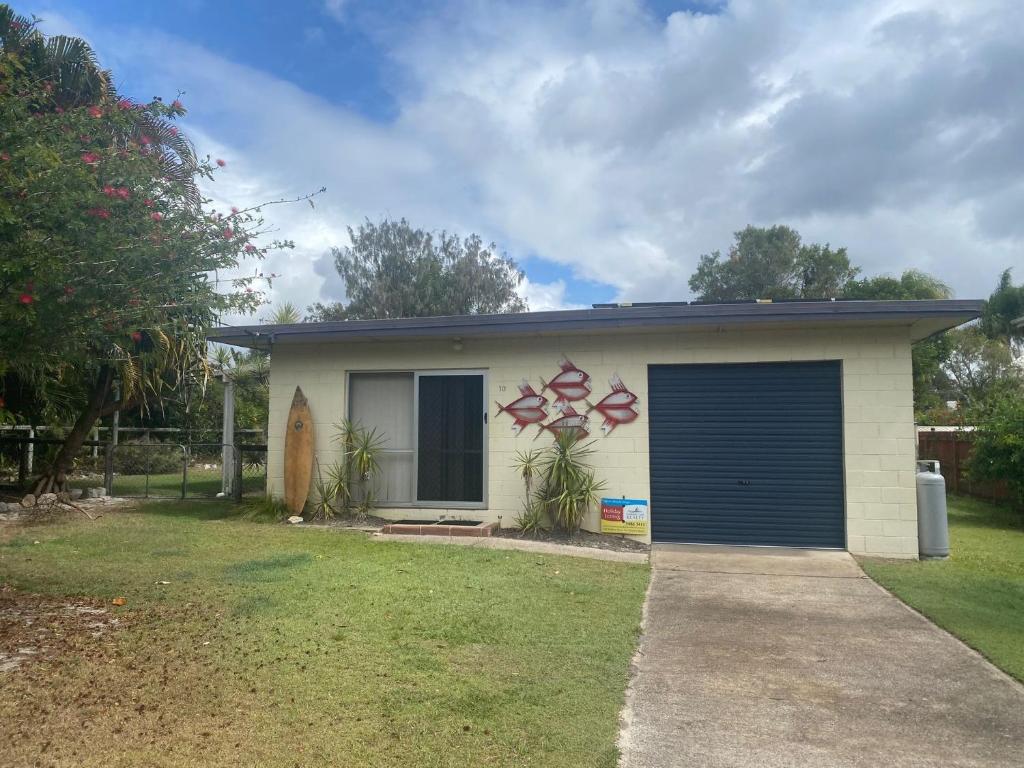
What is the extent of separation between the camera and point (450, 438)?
10.8 m

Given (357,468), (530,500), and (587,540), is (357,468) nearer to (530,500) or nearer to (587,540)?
(530,500)

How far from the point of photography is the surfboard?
426 inches

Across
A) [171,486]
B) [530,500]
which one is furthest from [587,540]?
[171,486]

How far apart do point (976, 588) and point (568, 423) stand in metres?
4.95

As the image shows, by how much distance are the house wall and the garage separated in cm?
17

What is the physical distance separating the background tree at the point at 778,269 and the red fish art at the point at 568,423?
27789mm

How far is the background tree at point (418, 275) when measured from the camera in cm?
3934

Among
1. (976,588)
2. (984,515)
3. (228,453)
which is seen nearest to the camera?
(976,588)

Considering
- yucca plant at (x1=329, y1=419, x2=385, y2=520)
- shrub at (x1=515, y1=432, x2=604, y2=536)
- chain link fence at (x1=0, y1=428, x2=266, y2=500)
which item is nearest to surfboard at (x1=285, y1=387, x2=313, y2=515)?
yucca plant at (x1=329, y1=419, x2=385, y2=520)

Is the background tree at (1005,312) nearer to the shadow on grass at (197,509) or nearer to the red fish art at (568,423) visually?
the red fish art at (568,423)

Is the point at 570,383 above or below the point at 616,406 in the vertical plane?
above

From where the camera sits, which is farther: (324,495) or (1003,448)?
(1003,448)

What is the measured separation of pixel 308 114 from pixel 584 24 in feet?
14.8

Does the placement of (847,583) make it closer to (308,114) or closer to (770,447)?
(770,447)
